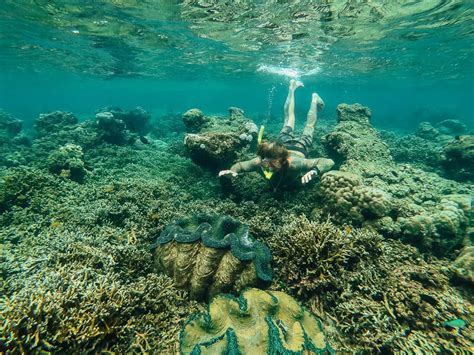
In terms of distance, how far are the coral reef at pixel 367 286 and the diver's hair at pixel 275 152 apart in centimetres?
194

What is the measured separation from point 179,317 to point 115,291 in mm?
1115

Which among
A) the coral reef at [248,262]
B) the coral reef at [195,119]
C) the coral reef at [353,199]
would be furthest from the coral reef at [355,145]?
the coral reef at [195,119]

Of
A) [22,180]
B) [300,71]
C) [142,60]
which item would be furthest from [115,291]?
[300,71]

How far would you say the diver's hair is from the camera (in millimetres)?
6602

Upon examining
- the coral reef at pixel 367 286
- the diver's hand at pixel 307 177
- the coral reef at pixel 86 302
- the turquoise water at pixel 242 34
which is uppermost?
the turquoise water at pixel 242 34

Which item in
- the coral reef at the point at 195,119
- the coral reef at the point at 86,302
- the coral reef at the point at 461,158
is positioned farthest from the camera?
the coral reef at the point at 195,119

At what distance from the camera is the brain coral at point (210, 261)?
13.4 ft

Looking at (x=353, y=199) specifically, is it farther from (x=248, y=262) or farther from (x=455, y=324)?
(x=248, y=262)

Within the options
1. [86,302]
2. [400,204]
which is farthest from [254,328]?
[400,204]

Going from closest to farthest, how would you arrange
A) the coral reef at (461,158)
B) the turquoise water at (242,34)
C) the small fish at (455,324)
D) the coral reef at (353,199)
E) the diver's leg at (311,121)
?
the small fish at (455,324)
the coral reef at (353,199)
the coral reef at (461,158)
the diver's leg at (311,121)
the turquoise water at (242,34)

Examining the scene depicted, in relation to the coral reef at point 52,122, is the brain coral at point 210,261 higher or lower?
higher

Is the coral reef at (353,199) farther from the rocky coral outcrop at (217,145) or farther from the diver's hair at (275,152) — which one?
the rocky coral outcrop at (217,145)

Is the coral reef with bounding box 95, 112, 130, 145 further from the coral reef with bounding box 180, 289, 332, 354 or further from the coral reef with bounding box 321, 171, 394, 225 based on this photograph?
the coral reef with bounding box 180, 289, 332, 354

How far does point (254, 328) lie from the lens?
10.5 feet
